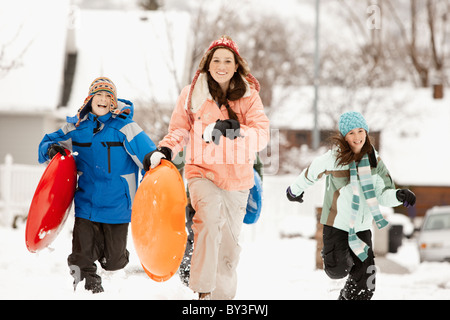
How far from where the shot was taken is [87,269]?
452 cm

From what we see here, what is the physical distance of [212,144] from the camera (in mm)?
4301

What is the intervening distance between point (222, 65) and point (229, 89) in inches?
7.3

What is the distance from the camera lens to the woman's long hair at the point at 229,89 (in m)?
4.37

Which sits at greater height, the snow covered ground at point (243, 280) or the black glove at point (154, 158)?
the black glove at point (154, 158)

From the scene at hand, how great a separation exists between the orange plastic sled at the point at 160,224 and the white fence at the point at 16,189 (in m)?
9.70

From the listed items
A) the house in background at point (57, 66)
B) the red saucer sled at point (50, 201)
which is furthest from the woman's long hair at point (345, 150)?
the house in background at point (57, 66)

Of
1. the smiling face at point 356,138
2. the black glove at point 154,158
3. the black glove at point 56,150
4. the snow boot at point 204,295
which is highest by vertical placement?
the smiling face at point 356,138

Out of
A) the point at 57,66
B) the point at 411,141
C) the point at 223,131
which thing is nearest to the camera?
the point at 223,131

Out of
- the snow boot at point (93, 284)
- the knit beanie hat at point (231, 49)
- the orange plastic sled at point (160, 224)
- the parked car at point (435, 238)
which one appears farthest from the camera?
the parked car at point (435, 238)

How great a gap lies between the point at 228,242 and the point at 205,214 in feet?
1.13

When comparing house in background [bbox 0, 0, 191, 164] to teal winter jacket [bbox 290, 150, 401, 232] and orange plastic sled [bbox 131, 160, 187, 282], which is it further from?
orange plastic sled [bbox 131, 160, 187, 282]

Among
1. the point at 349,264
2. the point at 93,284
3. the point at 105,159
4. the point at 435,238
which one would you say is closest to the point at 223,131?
the point at 105,159

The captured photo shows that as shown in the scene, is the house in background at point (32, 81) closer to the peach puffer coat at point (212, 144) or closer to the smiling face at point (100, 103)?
the smiling face at point (100, 103)

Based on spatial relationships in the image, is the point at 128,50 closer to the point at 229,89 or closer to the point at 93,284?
the point at 229,89
